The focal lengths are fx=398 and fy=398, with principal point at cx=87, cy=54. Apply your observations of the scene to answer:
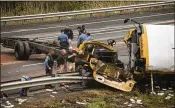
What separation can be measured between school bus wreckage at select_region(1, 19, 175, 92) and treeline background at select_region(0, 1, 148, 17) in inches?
417

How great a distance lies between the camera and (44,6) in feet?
79.4

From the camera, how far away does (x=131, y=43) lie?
12688mm

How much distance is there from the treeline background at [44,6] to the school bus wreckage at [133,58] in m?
10.6

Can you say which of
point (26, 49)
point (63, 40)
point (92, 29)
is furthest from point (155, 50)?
point (92, 29)

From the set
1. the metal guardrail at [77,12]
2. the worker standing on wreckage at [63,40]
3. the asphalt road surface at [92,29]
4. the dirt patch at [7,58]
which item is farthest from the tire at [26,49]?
the metal guardrail at [77,12]

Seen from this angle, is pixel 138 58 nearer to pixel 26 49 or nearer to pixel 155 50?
pixel 155 50

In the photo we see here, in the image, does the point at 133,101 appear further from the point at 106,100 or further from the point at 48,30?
the point at 48,30

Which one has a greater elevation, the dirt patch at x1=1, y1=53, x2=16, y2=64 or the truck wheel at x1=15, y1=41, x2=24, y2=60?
the truck wheel at x1=15, y1=41, x2=24, y2=60

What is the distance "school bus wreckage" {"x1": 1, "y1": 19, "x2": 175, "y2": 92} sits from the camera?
1194cm

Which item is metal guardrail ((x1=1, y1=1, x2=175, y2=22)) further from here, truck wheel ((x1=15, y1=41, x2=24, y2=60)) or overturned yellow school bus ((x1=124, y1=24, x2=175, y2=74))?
overturned yellow school bus ((x1=124, y1=24, x2=175, y2=74))

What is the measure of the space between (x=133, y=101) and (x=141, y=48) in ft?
5.66

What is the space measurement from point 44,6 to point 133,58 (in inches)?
500

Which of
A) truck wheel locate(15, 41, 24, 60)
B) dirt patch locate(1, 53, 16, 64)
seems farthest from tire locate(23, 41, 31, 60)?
dirt patch locate(1, 53, 16, 64)

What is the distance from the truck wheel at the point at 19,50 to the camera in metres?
15.4
